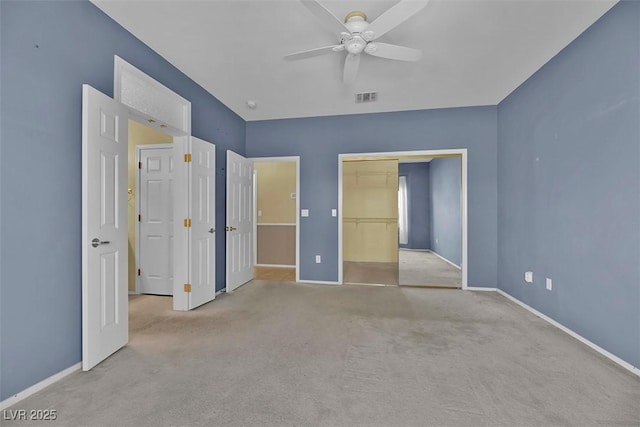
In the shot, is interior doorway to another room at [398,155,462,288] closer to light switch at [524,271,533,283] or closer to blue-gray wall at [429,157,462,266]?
blue-gray wall at [429,157,462,266]

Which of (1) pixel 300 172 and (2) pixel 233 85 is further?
(1) pixel 300 172

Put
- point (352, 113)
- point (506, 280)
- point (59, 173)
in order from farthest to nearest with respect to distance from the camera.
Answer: point (352, 113)
point (506, 280)
point (59, 173)

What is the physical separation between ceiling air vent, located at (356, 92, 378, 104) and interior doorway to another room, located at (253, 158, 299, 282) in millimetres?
2518

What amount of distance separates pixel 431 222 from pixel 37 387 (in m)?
8.05

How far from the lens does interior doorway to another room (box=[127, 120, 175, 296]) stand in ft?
13.3

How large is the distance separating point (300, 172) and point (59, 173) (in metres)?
3.35

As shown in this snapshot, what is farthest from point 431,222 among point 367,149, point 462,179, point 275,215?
point 275,215

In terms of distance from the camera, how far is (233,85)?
3689mm

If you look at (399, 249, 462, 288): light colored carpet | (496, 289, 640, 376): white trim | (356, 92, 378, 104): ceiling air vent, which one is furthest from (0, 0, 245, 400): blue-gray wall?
(399, 249, 462, 288): light colored carpet

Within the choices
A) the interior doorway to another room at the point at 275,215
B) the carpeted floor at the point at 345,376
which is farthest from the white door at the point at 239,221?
the interior doorway to another room at the point at 275,215

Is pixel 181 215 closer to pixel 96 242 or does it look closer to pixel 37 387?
pixel 96 242

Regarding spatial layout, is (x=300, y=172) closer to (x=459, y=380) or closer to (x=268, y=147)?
(x=268, y=147)

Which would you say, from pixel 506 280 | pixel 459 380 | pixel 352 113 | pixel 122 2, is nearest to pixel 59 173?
pixel 122 2

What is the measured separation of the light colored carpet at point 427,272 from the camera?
15.8ft
